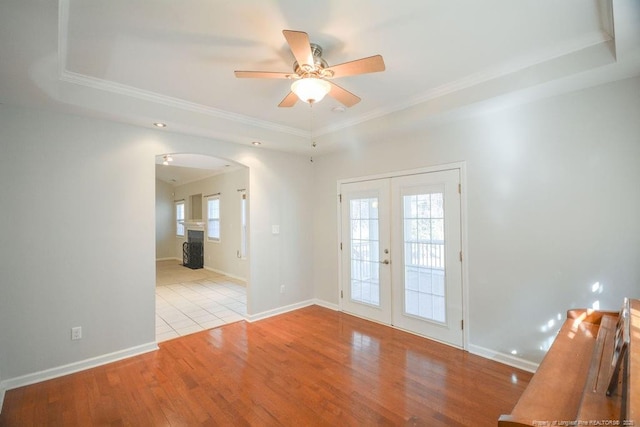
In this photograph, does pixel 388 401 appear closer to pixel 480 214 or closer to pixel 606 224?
pixel 480 214

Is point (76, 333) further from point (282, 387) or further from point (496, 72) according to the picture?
point (496, 72)

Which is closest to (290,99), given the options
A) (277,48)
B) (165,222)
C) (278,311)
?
(277,48)

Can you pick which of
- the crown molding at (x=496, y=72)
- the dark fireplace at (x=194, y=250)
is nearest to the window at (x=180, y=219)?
the dark fireplace at (x=194, y=250)

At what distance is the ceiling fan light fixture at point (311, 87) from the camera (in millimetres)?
2051

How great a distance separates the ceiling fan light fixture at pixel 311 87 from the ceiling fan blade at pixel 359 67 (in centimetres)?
11

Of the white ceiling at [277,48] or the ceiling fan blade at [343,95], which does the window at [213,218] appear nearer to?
the white ceiling at [277,48]

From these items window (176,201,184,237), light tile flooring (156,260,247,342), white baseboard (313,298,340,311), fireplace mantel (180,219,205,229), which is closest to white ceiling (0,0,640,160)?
light tile flooring (156,260,247,342)

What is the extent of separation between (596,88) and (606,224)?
113cm

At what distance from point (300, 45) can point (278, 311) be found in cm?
375

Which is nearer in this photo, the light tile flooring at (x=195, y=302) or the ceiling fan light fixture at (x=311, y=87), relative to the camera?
the ceiling fan light fixture at (x=311, y=87)

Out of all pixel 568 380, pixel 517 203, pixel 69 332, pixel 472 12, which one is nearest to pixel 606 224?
pixel 517 203

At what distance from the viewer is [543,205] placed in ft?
8.83

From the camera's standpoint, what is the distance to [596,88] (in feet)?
8.00

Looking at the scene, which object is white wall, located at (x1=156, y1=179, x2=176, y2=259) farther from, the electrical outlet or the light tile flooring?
the electrical outlet
